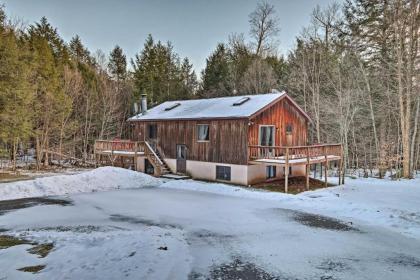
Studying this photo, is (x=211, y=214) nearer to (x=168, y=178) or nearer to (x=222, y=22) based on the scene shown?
(x=168, y=178)

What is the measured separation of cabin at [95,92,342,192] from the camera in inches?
688

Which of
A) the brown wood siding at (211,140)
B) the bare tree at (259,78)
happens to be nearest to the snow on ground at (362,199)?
the brown wood siding at (211,140)

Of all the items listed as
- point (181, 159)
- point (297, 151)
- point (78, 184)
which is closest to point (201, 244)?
point (297, 151)

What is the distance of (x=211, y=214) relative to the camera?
38.5ft

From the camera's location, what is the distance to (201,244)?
8.42 metres

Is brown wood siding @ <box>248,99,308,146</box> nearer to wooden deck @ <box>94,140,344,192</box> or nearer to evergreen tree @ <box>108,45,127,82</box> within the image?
wooden deck @ <box>94,140,344,192</box>

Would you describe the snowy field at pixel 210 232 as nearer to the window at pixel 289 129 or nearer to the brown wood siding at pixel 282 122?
the brown wood siding at pixel 282 122

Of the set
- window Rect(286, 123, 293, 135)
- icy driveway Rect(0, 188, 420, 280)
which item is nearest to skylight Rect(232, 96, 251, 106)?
window Rect(286, 123, 293, 135)

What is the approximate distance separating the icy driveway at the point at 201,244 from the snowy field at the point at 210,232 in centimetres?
3

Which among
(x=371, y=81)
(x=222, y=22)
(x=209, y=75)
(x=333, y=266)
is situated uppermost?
(x=222, y=22)

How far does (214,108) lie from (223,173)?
14.5 ft

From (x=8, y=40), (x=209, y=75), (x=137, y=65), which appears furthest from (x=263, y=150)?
(x=137, y=65)

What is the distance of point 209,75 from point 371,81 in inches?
786

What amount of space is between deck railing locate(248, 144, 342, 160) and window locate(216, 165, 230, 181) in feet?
5.94
